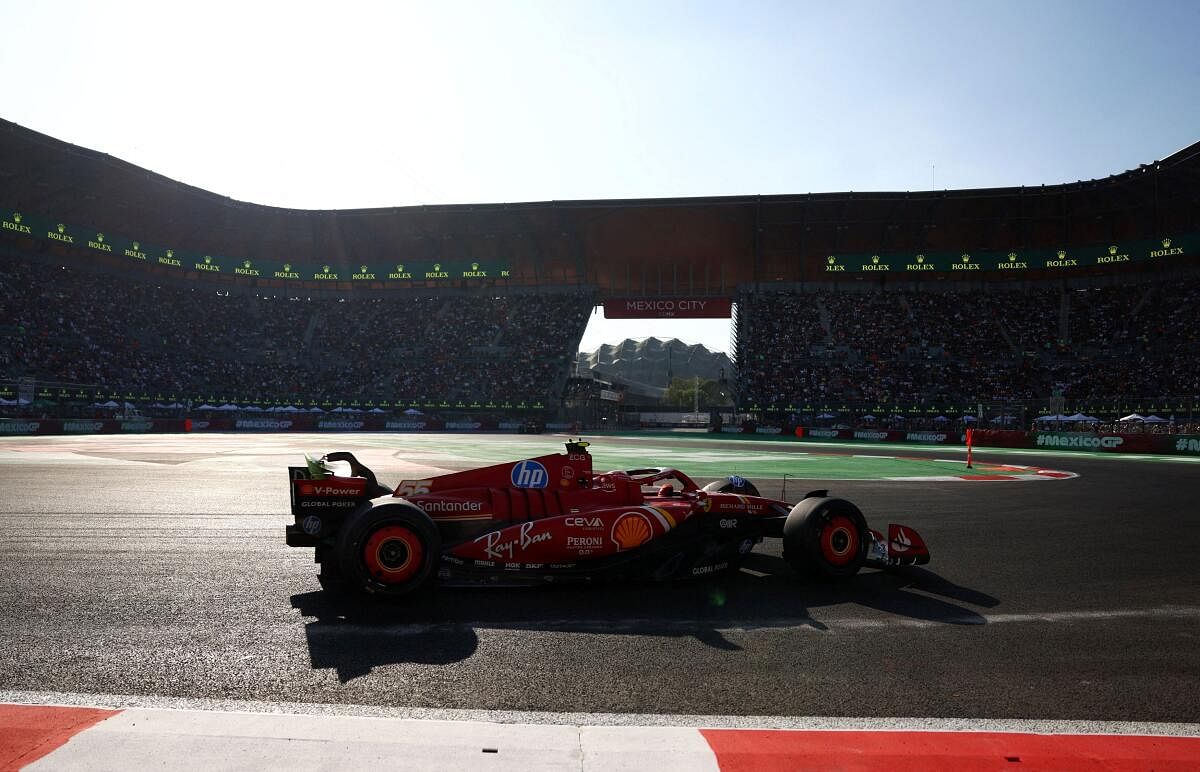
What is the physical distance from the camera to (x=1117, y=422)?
101 ft

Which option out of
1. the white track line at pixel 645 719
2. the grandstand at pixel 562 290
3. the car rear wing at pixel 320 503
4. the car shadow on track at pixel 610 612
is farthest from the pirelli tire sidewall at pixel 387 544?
the grandstand at pixel 562 290

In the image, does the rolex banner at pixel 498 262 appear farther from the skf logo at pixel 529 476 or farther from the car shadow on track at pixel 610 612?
the car shadow on track at pixel 610 612

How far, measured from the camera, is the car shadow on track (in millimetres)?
4125

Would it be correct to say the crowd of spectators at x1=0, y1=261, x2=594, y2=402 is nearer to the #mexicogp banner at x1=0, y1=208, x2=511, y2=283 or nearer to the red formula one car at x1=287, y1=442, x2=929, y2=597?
the #mexicogp banner at x1=0, y1=208, x2=511, y2=283

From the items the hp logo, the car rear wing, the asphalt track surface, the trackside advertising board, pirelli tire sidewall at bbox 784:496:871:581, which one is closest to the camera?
the asphalt track surface

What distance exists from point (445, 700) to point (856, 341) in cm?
4903

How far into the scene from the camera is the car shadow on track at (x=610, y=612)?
13.5 feet

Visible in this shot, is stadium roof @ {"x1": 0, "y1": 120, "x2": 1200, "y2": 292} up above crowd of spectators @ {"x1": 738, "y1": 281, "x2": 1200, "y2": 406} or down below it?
above

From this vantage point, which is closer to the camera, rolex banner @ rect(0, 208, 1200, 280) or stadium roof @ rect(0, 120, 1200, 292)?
stadium roof @ rect(0, 120, 1200, 292)

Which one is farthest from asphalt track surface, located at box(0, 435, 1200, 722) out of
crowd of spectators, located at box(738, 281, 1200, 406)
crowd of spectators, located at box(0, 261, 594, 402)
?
crowd of spectators, located at box(0, 261, 594, 402)

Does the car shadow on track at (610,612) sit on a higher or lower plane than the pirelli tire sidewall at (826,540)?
lower

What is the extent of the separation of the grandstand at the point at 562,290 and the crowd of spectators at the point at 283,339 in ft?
0.59

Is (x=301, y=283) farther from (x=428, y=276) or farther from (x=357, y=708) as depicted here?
(x=357, y=708)

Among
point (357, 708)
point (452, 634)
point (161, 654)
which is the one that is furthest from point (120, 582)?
point (357, 708)
